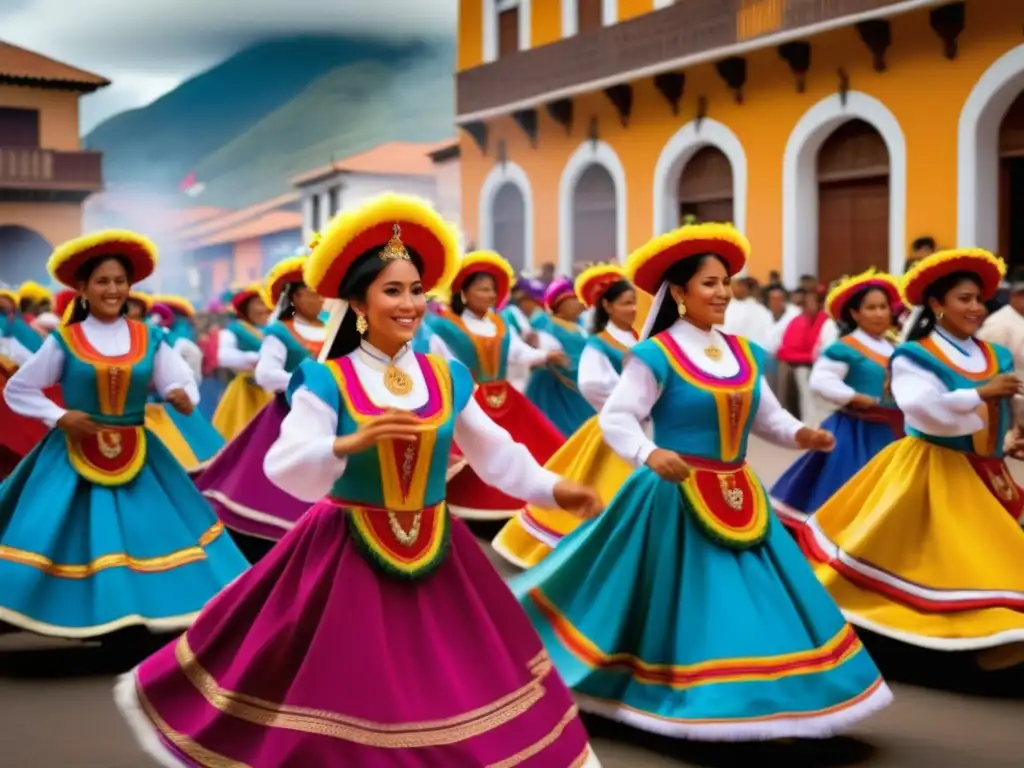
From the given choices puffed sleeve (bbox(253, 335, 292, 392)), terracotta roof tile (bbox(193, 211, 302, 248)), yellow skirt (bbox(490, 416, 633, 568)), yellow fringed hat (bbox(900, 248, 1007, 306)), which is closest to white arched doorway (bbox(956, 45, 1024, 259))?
yellow skirt (bbox(490, 416, 633, 568))

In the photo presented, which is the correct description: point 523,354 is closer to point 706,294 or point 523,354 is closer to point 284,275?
point 284,275

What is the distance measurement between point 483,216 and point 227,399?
13.9 metres

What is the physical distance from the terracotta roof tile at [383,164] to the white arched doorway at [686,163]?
48.2ft

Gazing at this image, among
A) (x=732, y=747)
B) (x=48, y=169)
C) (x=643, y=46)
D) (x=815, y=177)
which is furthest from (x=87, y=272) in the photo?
(x=48, y=169)

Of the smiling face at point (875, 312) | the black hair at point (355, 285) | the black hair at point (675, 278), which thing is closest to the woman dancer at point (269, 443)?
the smiling face at point (875, 312)

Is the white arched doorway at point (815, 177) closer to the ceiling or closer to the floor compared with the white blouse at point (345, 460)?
closer to the ceiling

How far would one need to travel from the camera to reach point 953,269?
252 inches

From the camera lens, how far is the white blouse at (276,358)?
8.85 meters

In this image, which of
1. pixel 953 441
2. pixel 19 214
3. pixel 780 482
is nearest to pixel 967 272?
pixel 953 441

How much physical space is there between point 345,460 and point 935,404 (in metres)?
3.03

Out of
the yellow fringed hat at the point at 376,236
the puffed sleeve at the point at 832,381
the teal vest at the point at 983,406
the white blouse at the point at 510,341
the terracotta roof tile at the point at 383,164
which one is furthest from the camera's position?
the terracotta roof tile at the point at 383,164

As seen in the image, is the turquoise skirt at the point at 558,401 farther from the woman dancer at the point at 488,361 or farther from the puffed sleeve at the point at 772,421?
the puffed sleeve at the point at 772,421

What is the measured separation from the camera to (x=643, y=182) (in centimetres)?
2127

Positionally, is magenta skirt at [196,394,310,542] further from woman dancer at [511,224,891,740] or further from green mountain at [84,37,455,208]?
green mountain at [84,37,455,208]
